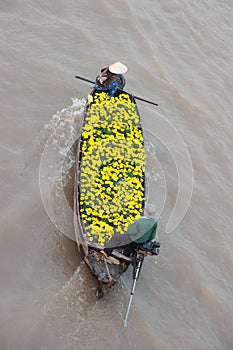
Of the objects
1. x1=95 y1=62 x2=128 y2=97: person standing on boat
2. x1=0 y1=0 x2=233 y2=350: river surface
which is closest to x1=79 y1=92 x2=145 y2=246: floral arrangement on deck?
x1=95 y1=62 x2=128 y2=97: person standing on boat

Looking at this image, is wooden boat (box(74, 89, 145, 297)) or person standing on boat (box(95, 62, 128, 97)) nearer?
wooden boat (box(74, 89, 145, 297))

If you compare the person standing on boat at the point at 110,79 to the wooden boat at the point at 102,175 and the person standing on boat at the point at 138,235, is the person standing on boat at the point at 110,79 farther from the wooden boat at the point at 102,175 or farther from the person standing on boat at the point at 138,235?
the person standing on boat at the point at 138,235

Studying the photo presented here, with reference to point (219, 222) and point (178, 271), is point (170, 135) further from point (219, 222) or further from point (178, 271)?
point (178, 271)

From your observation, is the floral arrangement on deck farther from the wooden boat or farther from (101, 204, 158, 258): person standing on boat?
(101, 204, 158, 258): person standing on boat

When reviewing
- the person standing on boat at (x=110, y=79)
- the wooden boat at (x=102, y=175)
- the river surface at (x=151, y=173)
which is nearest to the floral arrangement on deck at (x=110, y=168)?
the wooden boat at (x=102, y=175)

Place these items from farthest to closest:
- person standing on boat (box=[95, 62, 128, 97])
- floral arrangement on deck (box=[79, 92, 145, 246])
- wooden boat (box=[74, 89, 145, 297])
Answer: person standing on boat (box=[95, 62, 128, 97])
floral arrangement on deck (box=[79, 92, 145, 246])
wooden boat (box=[74, 89, 145, 297])

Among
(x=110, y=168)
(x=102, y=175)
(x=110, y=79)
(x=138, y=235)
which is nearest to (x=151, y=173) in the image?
(x=110, y=168)
